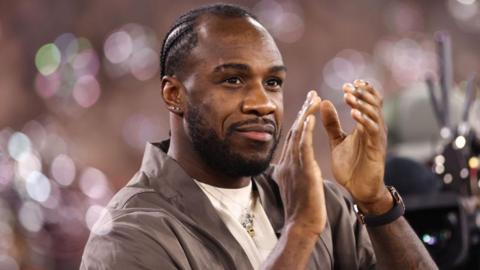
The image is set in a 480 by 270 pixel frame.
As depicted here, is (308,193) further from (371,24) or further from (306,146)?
(371,24)

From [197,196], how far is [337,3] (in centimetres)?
744

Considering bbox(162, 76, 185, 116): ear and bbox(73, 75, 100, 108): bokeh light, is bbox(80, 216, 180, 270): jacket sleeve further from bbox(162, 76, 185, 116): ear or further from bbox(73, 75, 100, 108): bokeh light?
bbox(73, 75, 100, 108): bokeh light

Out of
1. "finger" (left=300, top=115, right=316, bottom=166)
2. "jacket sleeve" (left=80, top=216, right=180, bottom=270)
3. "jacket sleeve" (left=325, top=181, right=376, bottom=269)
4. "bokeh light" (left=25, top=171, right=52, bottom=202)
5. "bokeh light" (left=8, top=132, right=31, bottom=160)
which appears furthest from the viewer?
"bokeh light" (left=8, top=132, right=31, bottom=160)

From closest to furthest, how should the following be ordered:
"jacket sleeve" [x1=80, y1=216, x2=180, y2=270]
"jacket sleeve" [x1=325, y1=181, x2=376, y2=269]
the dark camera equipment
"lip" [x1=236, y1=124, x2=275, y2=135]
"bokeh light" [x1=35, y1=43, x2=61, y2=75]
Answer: "jacket sleeve" [x1=80, y1=216, x2=180, y2=270]
"lip" [x1=236, y1=124, x2=275, y2=135]
"jacket sleeve" [x1=325, y1=181, x2=376, y2=269]
the dark camera equipment
"bokeh light" [x1=35, y1=43, x2=61, y2=75]

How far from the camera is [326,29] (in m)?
9.12

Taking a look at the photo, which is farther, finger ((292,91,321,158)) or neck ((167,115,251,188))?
neck ((167,115,251,188))

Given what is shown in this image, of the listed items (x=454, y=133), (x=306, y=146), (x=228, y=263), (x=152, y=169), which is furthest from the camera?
(x=454, y=133)

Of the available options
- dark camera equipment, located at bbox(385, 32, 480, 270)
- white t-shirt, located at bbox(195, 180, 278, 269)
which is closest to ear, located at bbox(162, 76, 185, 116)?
white t-shirt, located at bbox(195, 180, 278, 269)

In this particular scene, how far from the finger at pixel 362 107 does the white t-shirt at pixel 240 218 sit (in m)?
0.44

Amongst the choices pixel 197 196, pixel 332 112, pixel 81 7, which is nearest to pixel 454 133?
pixel 332 112

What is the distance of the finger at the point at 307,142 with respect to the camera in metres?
1.83

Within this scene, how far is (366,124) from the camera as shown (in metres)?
2.05

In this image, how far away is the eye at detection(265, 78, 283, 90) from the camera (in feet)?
7.20

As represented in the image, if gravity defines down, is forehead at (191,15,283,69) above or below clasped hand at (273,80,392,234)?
above
